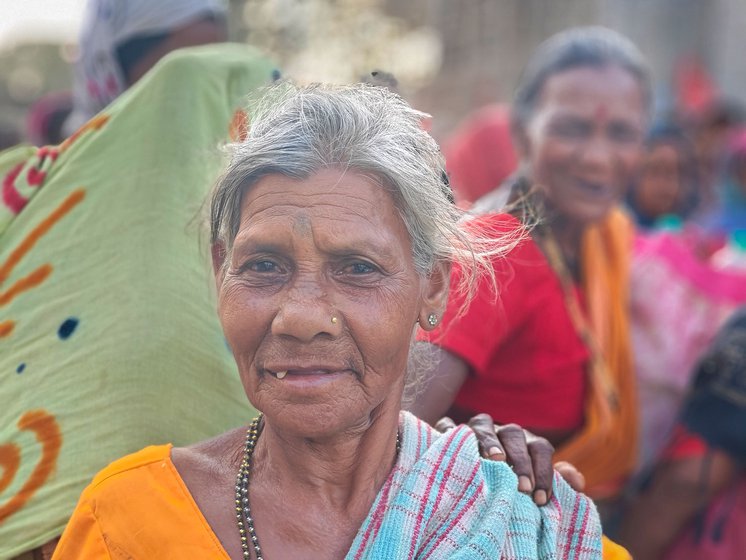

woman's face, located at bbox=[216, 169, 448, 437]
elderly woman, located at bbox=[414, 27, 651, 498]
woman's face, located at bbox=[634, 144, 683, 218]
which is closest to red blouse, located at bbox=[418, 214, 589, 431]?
elderly woman, located at bbox=[414, 27, 651, 498]

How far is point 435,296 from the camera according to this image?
6.82 ft

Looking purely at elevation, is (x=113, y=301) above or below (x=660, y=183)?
above

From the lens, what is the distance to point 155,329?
2338mm

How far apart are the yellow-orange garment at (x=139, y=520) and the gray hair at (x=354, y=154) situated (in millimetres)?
456

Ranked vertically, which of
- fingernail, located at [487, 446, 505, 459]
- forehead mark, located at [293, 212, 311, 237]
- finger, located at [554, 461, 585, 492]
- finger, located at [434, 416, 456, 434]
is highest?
forehead mark, located at [293, 212, 311, 237]

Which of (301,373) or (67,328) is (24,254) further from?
(301,373)

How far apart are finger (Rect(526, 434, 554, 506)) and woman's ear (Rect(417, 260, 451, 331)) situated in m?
0.33

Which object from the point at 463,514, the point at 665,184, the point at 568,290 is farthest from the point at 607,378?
the point at 665,184

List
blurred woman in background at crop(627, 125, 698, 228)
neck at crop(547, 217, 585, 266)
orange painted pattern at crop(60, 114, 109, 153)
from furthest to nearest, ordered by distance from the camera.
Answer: blurred woman in background at crop(627, 125, 698, 228)
neck at crop(547, 217, 585, 266)
orange painted pattern at crop(60, 114, 109, 153)

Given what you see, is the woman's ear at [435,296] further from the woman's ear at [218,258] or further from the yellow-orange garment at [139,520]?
the yellow-orange garment at [139,520]

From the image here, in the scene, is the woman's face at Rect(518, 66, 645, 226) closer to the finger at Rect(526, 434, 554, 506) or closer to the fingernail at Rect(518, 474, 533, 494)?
the finger at Rect(526, 434, 554, 506)

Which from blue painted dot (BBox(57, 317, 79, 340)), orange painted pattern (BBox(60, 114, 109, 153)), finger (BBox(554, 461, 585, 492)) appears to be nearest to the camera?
finger (BBox(554, 461, 585, 492))

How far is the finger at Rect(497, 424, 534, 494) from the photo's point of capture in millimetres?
2039

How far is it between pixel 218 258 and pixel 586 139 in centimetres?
199
